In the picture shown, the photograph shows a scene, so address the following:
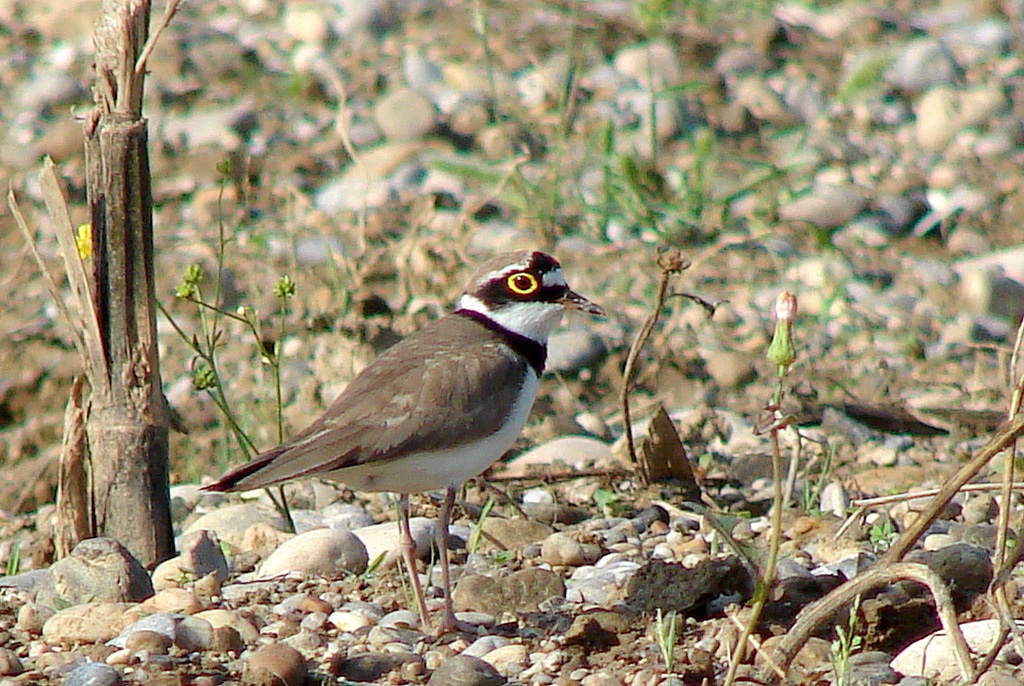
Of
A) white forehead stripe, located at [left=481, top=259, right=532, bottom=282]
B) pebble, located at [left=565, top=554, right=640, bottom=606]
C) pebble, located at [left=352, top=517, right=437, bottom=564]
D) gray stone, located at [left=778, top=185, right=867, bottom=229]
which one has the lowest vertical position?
pebble, located at [left=565, top=554, right=640, bottom=606]

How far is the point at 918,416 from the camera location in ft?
23.2

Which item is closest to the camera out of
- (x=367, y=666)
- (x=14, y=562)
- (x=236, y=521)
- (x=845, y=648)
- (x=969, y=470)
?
(x=969, y=470)

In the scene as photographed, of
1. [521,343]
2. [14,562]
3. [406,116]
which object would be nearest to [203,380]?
[14,562]

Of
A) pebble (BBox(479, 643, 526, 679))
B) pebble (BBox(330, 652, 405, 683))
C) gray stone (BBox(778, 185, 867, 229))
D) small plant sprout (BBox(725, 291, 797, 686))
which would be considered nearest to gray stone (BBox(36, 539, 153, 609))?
pebble (BBox(330, 652, 405, 683))

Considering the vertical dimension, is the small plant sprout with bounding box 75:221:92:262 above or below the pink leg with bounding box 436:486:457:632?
above

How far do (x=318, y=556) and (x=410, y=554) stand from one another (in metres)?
0.43

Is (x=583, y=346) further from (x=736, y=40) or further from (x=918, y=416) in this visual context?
(x=736, y=40)

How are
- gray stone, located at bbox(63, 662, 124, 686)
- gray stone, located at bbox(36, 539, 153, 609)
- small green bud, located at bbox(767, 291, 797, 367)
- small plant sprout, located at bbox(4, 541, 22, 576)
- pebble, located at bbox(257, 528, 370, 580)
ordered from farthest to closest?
1. small plant sprout, located at bbox(4, 541, 22, 576)
2. pebble, located at bbox(257, 528, 370, 580)
3. gray stone, located at bbox(36, 539, 153, 609)
4. gray stone, located at bbox(63, 662, 124, 686)
5. small green bud, located at bbox(767, 291, 797, 367)

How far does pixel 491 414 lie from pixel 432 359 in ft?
1.07

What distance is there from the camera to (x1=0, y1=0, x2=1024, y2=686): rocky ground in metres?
4.68

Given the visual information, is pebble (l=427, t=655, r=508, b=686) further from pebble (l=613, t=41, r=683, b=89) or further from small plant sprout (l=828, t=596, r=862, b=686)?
pebble (l=613, t=41, r=683, b=89)

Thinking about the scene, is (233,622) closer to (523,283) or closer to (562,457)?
(523,283)

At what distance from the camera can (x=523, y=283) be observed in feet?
18.9

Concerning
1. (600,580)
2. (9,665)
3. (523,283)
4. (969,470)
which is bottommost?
(600,580)
